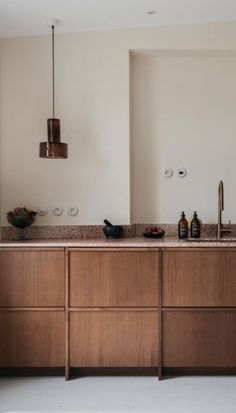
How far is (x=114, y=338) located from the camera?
9.44 feet

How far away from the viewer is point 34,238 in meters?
3.35

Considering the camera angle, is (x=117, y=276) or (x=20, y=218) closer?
(x=117, y=276)

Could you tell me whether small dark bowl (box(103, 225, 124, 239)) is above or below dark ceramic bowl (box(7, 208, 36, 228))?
below

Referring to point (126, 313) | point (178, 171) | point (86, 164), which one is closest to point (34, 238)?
point (86, 164)

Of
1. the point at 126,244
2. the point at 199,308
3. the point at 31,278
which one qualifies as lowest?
the point at 199,308

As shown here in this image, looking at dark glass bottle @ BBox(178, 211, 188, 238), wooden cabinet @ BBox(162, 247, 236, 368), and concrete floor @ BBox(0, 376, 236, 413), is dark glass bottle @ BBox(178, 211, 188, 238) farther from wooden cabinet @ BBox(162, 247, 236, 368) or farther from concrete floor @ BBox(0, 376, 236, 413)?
concrete floor @ BBox(0, 376, 236, 413)

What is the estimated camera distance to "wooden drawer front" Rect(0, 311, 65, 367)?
2893 mm

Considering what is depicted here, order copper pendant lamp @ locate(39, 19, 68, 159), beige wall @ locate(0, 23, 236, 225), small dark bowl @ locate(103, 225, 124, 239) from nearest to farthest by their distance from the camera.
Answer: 1. copper pendant lamp @ locate(39, 19, 68, 159)
2. small dark bowl @ locate(103, 225, 124, 239)
3. beige wall @ locate(0, 23, 236, 225)

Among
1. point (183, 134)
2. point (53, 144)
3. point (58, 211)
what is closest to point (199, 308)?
point (58, 211)

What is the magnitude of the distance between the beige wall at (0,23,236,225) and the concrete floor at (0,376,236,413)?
4.06 ft

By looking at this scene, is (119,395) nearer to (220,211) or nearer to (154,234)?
(154,234)

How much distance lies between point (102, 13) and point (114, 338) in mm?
2390

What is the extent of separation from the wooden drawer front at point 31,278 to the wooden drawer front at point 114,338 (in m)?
0.23

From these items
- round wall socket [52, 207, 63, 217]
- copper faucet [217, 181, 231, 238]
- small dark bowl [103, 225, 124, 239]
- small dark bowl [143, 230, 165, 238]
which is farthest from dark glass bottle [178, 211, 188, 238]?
round wall socket [52, 207, 63, 217]
